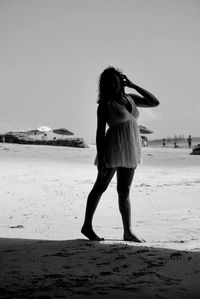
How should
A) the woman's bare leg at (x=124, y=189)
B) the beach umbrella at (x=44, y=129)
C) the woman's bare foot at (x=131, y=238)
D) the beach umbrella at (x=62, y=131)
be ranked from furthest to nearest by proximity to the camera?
1. the beach umbrella at (x=44, y=129)
2. the beach umbrella at (x=62, y=131)
3. the woman's bare leg at (x=124, y=189)
4. the woman's bare foot at (x=131, y=238)

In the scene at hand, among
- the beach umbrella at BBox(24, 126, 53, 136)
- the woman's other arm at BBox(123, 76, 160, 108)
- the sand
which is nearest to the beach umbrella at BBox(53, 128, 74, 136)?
the beach umbrella at BBox(24, 126, 53, 136)

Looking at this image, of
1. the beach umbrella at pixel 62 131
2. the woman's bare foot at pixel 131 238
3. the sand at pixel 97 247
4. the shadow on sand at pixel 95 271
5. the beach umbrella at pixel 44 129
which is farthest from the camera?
the beach umbrella at pixel 44 129

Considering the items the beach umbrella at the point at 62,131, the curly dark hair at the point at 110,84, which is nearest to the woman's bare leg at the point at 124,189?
the curly dark hair at the point at 110,84

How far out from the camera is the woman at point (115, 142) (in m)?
4.60

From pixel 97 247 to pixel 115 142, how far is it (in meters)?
1.06

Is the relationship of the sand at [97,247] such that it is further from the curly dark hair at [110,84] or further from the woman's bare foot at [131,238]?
the curly dark hair at [110,84]

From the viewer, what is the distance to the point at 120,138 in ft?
15.2

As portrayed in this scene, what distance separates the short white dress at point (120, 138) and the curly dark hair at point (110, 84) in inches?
2.9

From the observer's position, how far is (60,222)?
6043 millimetres

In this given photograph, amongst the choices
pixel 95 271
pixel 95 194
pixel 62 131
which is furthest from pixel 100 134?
pixel 62 131

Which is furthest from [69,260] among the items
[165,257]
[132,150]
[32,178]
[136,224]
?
[32,178]

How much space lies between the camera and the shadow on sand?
2791 millimetres

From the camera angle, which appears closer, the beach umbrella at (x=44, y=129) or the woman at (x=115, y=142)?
the woman at (x=115, y=142)

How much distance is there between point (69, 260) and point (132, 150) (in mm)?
1427
